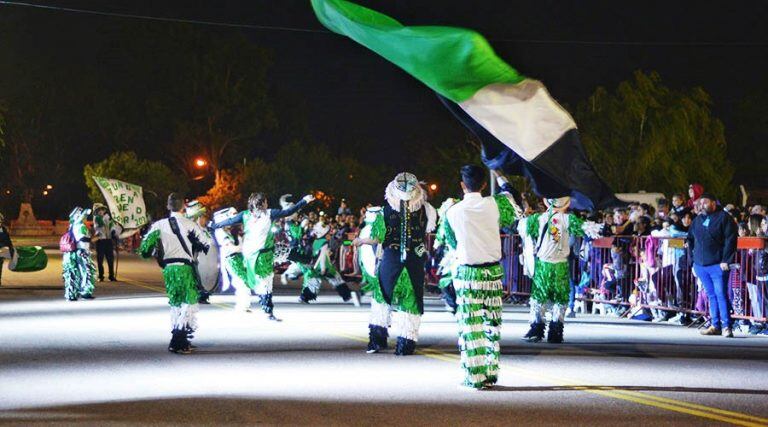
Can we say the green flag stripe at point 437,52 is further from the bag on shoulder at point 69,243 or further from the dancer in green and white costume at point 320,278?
the bag on shoulder at point 69,243

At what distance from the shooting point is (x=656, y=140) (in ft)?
210

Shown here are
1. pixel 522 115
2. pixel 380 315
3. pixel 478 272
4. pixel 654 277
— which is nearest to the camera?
pixel 522 115

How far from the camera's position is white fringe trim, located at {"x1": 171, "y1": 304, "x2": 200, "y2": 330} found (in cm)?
1516

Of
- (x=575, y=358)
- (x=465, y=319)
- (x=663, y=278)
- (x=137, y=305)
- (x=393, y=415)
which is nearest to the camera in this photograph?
(x=393, y=415)

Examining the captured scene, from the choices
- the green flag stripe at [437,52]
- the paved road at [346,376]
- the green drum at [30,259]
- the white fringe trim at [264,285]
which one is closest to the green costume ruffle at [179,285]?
A: the paved road at [346,376]

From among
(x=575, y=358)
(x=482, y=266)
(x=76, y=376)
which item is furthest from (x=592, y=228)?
(x=76, y=376)

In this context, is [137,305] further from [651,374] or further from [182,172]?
[182,172]

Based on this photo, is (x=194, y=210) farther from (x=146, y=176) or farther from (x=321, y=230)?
(x=146, y=176)

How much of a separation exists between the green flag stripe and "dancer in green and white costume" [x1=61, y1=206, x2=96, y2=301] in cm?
1443

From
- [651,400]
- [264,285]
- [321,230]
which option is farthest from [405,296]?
[321,230]

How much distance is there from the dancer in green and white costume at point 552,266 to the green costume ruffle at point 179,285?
14.7 ft

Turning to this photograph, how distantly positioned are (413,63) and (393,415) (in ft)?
12.0

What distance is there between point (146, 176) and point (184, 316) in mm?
67982

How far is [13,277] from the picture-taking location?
34.5 m
